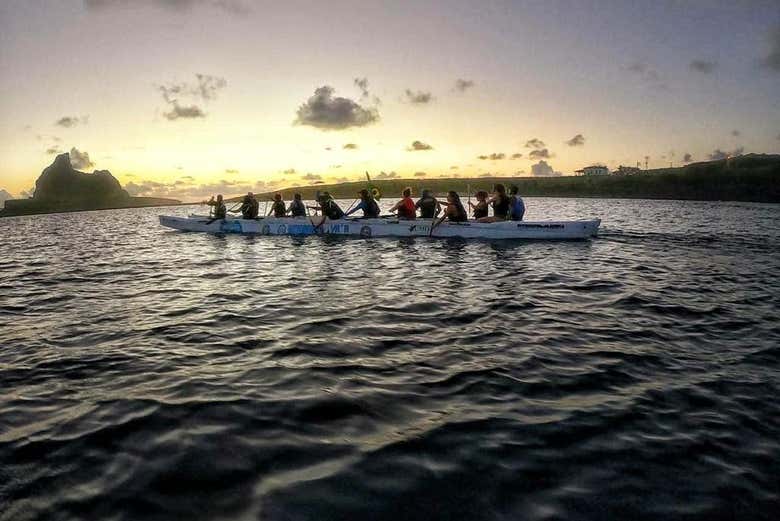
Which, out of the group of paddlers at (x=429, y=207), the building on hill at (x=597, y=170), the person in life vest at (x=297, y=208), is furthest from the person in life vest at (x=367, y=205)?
the building on hill at (x=597, y=170)

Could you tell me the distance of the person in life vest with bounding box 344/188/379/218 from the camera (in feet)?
73.8

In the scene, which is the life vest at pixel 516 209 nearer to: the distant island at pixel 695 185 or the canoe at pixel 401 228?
the canoe at pixel 401 228

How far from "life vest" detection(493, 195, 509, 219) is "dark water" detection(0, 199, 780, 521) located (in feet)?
33.0

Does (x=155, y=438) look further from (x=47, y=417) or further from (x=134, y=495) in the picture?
(x=47, y=417)

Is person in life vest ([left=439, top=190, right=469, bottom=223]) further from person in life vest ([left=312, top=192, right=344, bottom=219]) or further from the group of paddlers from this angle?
person in life vest ([left=312, top=192, right=344, bottom=219])

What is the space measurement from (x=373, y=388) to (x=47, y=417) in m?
3.67

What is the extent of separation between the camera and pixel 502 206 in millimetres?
20797

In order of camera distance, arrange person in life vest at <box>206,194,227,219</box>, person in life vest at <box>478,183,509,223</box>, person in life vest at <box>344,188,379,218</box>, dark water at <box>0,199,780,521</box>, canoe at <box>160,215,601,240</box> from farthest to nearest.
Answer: person in life vest at <box>206,194,227,219</box>, person in life vest at <box>344,188,379,218</box>, person in life vest at <box>478,183,509,223</box>, canoe at <box>160,215,601,240</box>, dark water at <box>0,199,780,521</box>

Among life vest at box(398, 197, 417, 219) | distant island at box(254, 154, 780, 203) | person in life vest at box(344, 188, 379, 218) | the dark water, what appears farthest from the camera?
distant island at box(254, 154, 780, 203)

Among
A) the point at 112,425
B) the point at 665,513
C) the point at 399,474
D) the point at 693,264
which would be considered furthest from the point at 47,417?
the point at 693,264

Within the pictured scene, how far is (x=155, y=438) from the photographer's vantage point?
439 cm

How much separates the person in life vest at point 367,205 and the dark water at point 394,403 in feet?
39.0

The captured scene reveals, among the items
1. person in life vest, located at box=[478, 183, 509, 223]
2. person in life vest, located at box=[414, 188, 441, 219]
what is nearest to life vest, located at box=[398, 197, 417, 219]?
person in life vest, located at box=[414, 188, 441, 219]

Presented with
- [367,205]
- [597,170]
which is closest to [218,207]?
[367,205]
